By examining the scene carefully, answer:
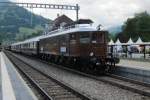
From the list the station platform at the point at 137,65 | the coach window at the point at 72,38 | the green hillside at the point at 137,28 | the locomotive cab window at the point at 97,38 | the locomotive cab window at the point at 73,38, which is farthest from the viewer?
the green hillside at the point at 137,28

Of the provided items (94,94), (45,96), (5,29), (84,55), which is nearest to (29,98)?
(45,96)

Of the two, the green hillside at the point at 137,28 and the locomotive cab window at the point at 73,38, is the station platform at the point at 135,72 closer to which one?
the locomotive cab window at the point at 73,38

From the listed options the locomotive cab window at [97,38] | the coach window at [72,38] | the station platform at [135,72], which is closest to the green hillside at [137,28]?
the coach window at [72,38]

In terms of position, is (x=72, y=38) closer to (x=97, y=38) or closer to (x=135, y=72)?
(x=97, y=38)

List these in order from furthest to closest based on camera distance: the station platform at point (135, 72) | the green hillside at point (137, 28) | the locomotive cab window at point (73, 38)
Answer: the green hillside at point (137, 28), the locomotive cab window at point (73, 38), the station platform at point (135, 72)

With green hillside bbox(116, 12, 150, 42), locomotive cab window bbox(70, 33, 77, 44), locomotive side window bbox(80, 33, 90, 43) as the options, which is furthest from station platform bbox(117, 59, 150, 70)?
green hillside bbox(116, 12, 150, 42)

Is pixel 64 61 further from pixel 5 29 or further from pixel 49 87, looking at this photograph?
pixel 5 29

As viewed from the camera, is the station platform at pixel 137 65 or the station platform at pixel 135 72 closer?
the station platform at pixel 135 72

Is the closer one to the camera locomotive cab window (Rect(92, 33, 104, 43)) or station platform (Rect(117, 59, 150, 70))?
station platform (Rect(117, 59, 150, 70))

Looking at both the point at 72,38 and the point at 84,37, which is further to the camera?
the point at 72,38

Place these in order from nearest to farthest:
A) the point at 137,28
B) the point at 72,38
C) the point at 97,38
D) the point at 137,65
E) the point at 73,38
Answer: the point at 97,38, the point at 73,38, the point at 72,38, the point at 137,65, the point at 137,28

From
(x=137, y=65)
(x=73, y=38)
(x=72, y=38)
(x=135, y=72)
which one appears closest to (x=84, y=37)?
(x=73, y=38)

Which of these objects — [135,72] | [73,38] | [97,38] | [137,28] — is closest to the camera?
[135,72]

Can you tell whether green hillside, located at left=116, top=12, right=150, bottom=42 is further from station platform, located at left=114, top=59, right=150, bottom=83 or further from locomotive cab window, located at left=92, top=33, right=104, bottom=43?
station platform, located at left=114, top=59, right=150, bottom=83
